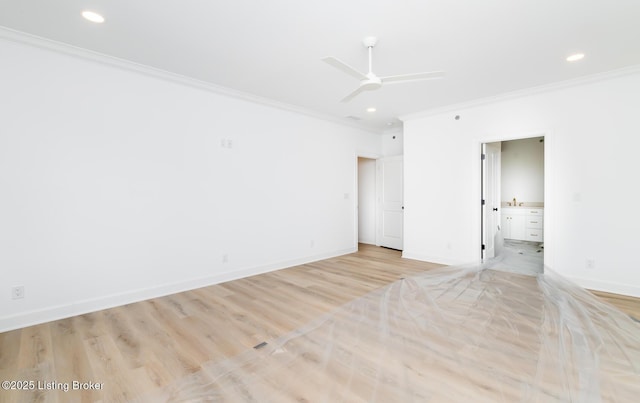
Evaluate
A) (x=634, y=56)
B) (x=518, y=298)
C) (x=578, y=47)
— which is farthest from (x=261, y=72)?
(x=634, y=56)

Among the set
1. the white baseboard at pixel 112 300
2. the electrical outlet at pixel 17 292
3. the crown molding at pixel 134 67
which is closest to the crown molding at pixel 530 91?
the crown molding at pixel 134 67

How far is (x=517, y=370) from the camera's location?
1881mm

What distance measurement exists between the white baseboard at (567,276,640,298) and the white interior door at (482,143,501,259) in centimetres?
130

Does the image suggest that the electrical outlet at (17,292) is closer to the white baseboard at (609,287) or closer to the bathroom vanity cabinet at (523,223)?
the white baseboard at (609,287)

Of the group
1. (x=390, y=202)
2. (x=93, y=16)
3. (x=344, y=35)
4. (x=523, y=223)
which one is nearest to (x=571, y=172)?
(x=390, y=202)

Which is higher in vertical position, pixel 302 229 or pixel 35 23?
pixel 35 23

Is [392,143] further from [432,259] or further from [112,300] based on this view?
[112,300]

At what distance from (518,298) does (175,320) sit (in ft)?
11.5

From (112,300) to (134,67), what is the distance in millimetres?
2758

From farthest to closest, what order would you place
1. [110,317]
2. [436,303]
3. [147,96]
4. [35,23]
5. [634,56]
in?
1. [147,96]
2. [634,56]
3. [110,317]
4. [436,303]
5. [35,23]

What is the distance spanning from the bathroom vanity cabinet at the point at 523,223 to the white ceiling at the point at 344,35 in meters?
4.00

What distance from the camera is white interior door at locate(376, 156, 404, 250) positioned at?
6.52m

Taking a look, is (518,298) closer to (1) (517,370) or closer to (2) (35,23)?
(1) (517,370)

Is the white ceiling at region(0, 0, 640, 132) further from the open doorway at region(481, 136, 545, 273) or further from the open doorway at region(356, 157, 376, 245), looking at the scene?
the open doorway at region(356, 157, 376, 245)
